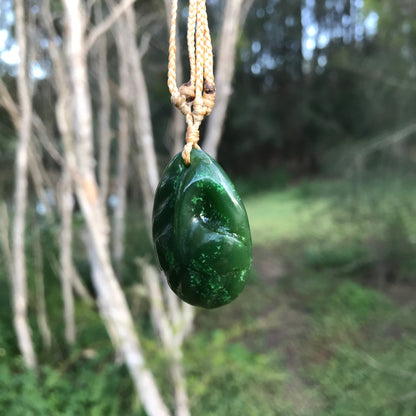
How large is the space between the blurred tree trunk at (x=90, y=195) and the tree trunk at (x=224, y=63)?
2.53 ft

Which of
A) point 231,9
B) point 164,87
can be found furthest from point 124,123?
point 164,87

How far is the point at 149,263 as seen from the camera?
10.7 feet

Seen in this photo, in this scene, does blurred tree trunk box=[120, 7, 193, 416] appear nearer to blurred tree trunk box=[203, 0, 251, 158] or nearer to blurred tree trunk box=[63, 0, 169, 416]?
blurred tree trunk box=[63, 0, 169, 416]

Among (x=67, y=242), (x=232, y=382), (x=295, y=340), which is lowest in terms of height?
(x=295, y=340)

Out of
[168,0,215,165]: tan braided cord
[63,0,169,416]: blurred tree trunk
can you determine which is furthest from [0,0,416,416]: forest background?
[168,0,215,165]: tan braided cord

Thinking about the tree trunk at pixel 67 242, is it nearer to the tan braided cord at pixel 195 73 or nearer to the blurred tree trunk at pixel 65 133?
the blurred tree trunk at pixel 65 133

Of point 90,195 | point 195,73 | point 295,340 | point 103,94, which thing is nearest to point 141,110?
point 103,94

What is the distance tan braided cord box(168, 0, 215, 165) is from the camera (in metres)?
0.69

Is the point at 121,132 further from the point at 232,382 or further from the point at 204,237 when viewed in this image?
the point at 204,237

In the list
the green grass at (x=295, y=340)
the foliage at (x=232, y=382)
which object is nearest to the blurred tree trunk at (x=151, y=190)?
the green grass at (x=295, y=340)

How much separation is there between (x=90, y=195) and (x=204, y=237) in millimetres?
1232

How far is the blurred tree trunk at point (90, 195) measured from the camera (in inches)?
66.9

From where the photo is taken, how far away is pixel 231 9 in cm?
221

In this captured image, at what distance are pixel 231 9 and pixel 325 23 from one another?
10.2 metres
